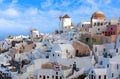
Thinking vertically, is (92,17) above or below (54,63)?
above

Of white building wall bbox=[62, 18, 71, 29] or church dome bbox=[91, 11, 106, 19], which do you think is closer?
church dome bbox=[91, 11, 106, 19]

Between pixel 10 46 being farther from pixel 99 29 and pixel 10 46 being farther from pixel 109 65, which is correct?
pixel 109 65

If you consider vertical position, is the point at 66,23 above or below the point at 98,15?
below

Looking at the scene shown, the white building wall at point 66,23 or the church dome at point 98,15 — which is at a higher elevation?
the church dome at point 98,15

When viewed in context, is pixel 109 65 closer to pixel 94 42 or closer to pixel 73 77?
pixel 73 77

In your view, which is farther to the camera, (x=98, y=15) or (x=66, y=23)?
(x=66, y=23)

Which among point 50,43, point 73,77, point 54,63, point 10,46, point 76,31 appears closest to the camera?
point 73,77

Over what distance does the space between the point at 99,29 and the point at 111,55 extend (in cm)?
1068

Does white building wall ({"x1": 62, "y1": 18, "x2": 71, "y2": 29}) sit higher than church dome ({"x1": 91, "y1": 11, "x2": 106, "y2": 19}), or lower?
lower

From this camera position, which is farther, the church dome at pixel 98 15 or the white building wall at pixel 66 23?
the white building wall at pixel 66 23

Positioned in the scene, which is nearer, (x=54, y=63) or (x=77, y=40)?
(x=54, y=63)

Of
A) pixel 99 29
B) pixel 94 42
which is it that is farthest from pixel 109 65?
pixel 99 29

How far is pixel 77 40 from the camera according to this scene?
4938 centimetres

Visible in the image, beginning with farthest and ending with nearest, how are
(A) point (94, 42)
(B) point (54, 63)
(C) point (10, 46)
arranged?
(C) point (10, 46), (A) point (94, 42), (B) point (54, 63)
